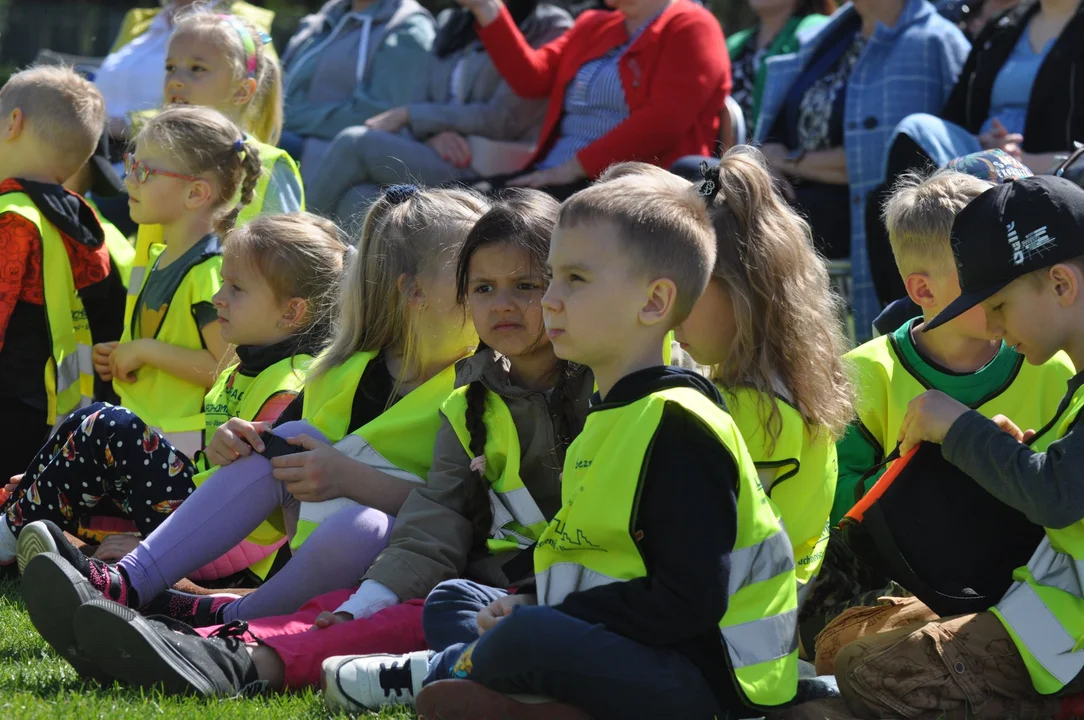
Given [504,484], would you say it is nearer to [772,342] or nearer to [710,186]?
[772,342]

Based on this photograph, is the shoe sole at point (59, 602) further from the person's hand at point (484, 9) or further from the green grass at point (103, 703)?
the person's hand at point (484, 9)

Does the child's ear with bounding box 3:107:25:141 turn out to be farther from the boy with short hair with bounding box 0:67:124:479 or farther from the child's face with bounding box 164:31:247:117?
the child's face with bounding box 164:31:247:117

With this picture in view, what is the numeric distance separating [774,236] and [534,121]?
14.3ft

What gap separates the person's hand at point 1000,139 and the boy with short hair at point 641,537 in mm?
3007

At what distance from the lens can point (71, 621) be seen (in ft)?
10.6

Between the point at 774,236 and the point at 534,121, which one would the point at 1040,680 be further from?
the point at 534,121

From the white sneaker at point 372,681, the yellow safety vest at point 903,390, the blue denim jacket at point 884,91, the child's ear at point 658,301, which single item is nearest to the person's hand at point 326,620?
the white sneaker at point 372,681

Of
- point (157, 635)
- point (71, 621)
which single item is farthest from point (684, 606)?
point (71, 621)

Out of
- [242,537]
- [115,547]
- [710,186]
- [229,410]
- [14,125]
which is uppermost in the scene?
[710,186]

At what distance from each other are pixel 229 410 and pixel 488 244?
4.11 ft

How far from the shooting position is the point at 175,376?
4.95 meters

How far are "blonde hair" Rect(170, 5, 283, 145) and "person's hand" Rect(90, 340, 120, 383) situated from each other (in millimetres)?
1450

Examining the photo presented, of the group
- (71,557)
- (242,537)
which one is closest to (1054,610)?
(242,537)

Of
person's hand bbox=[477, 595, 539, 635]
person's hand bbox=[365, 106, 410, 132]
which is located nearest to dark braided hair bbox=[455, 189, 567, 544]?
person's hand bbox=[477, 595, 539, 635]
